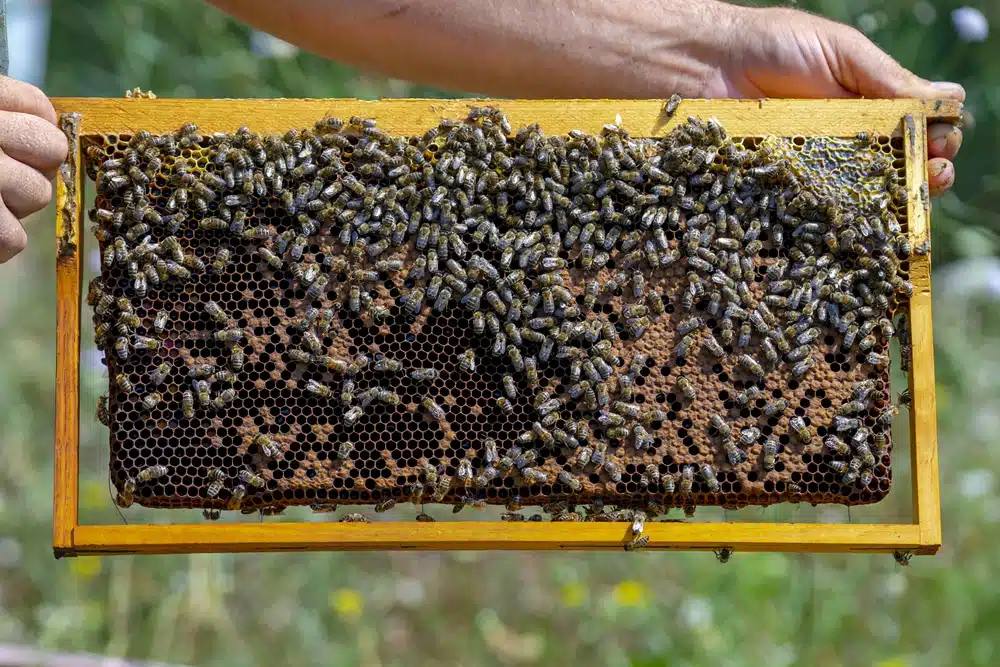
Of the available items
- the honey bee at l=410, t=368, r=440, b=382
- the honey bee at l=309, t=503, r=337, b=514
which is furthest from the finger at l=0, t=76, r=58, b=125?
the honey bee at l=309, t=503, r=337, b=514

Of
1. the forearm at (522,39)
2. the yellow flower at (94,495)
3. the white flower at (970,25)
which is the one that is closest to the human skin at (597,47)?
the forearm at (522,39)

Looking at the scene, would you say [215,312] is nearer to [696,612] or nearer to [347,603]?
[347,603]

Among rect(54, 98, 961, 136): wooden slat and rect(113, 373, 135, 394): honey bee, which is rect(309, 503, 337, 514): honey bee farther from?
rect(54, 98, 961, 136): wooden slat

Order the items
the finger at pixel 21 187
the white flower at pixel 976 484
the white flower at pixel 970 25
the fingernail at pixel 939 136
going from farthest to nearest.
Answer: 1. the white flower at pixel 970 25
2. the white flower at pixel 976 484
3. the fingernail at pixel 939 136
4. the finger at pixel 21 187

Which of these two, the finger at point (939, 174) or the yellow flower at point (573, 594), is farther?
the yellow flower at point (573, 594)

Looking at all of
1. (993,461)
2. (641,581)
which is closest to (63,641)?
(641,581)

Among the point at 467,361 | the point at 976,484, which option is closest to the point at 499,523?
the point at 467,361

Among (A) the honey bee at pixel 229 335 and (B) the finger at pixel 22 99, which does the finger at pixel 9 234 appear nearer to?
(B) the finger at pixel 22 99
